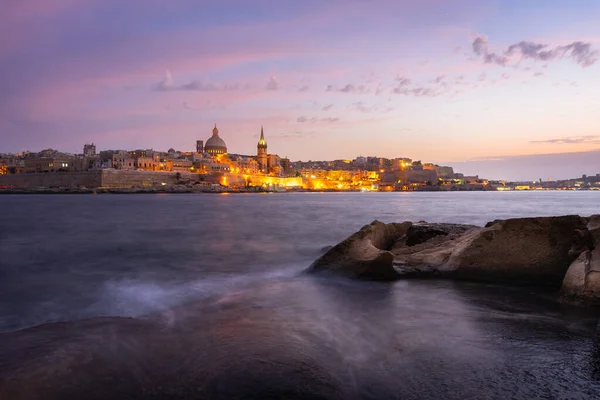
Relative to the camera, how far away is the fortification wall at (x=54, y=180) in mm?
79375

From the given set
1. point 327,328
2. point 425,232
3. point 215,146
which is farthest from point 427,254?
point 215,146

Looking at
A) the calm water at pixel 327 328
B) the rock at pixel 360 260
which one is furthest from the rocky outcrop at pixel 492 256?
the calm water at pixel 327 328

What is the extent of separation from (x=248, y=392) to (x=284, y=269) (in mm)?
5416

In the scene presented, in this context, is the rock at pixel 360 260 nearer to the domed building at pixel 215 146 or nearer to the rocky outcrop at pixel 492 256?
the rocky outcrop at pixel 492 256

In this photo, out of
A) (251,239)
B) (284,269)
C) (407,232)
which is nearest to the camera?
(284,269)

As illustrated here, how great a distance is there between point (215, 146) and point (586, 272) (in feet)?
436

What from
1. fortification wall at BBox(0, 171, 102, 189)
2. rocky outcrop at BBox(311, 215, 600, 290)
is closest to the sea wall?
fortification wall at BBox(0, 171, 102, 189)

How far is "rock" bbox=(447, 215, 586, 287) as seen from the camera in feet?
19.0

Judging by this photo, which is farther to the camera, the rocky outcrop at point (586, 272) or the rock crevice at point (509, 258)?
the rock crevice at point (509, 258)

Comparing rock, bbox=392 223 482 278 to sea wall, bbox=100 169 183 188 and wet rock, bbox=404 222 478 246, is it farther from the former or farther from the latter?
sea wall, bbox=100 169 183 188

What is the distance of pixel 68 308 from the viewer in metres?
5.64

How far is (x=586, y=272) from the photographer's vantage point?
498 cm

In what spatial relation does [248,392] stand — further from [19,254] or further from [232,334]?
[19,254]

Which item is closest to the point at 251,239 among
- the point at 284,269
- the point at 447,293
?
the point at 284,269
